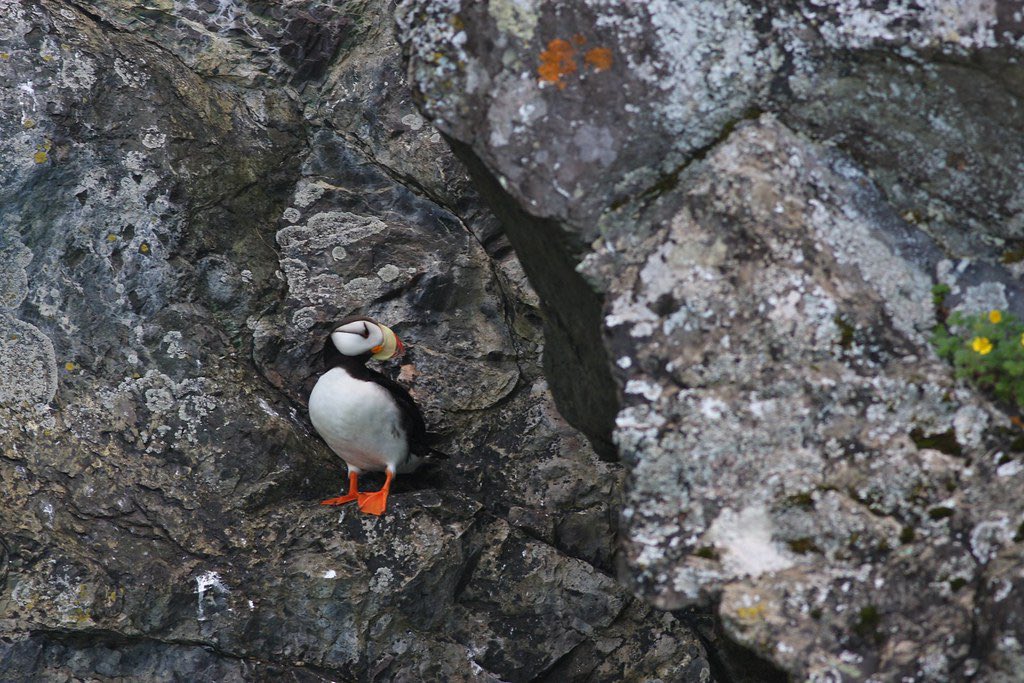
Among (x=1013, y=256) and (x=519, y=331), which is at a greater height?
(x=1013, y=256)

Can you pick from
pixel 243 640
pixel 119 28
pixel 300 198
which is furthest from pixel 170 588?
pixel 119 28

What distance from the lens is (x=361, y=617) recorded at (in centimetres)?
Result: 419

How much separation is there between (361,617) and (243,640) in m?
0.49

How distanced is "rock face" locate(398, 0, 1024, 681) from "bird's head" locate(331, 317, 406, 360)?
4.61 feet

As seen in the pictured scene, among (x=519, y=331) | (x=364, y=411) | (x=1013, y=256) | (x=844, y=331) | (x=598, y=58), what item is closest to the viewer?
(x=844, y=331)

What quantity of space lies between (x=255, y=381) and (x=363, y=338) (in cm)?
57

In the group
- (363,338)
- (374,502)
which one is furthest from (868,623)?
(363,338)

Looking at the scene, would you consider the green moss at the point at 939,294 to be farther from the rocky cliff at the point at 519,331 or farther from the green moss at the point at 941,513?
the green moss at the point at 941,513

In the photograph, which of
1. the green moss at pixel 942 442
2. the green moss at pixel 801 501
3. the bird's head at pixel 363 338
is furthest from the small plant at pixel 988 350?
the bird's head at pixel 363 338

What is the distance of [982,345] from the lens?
2895 millimetres

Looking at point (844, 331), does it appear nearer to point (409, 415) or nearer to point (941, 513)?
point (941, 513)

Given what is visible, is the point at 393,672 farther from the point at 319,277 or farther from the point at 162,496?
the point at 319,277

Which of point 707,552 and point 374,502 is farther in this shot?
point 374,502

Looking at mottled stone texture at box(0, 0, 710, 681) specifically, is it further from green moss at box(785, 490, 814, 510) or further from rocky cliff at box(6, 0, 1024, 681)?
green moss at box(785, 490, 814, 510)
